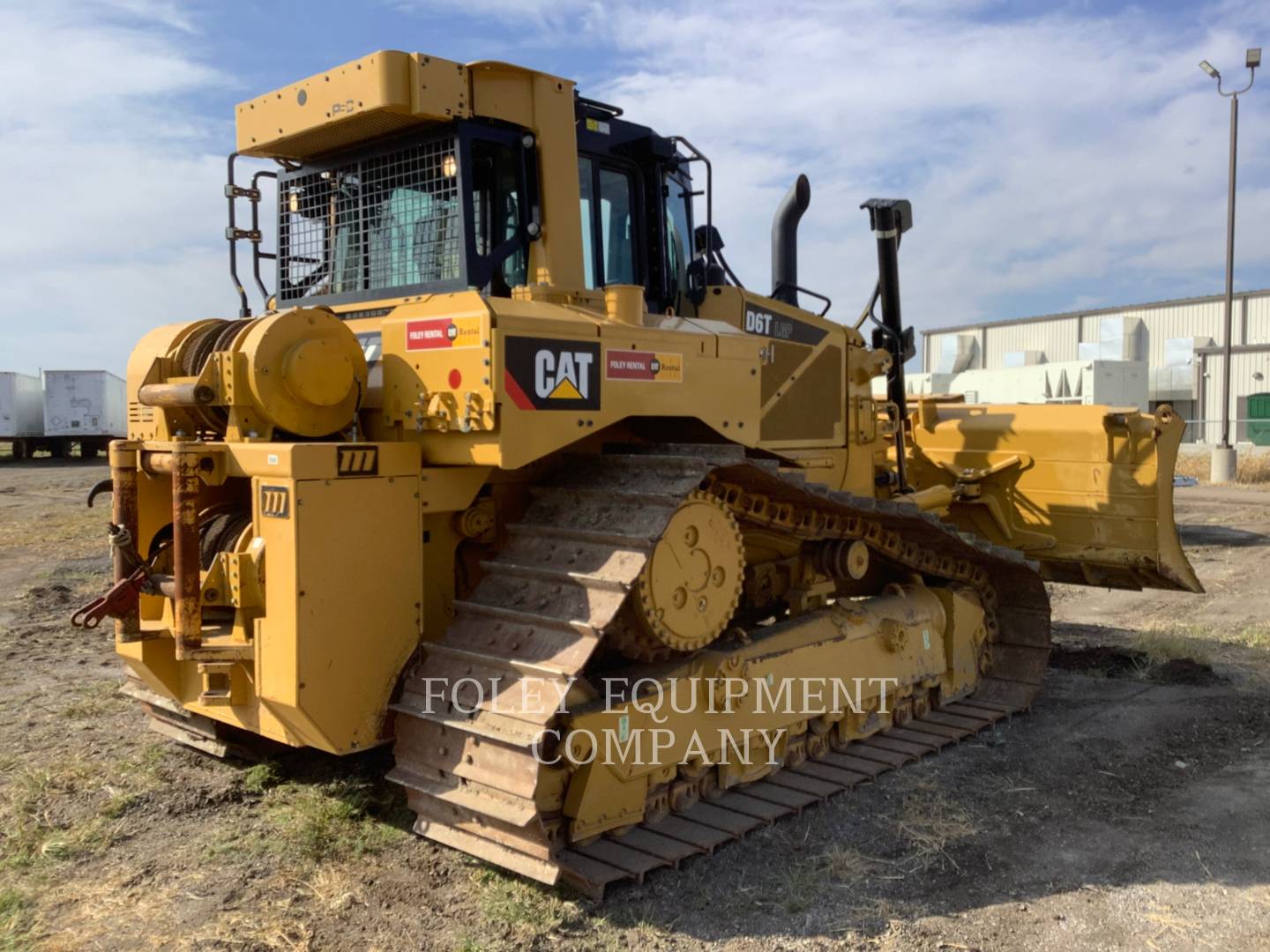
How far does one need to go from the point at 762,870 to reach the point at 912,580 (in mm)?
2660

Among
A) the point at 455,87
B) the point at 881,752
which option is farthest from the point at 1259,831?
the point at 455,87

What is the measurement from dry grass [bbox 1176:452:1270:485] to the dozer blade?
637 inches

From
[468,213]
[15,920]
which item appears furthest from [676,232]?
[15,920]

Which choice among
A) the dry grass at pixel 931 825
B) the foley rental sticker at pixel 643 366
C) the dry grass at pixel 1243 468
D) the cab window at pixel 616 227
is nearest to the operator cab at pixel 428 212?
the cab window at pixel 616 227

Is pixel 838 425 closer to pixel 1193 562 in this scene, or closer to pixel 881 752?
pixel 881 752

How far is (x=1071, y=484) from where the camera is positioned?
7227 mm

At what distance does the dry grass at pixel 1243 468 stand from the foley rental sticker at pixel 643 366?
1987cm

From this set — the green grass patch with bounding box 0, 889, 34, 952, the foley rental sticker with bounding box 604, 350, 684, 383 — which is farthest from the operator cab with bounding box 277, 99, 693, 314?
the green grass patch with bounding box 0, 889, 34, 952

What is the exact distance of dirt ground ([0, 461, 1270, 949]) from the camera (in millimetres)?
3889

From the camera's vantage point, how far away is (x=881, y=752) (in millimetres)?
5730

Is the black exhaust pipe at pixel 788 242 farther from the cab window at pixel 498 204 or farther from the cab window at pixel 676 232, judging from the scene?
the cab window at pixel 498 204

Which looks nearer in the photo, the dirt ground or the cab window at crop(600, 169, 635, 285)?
the dirt ground

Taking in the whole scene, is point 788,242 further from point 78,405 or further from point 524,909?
point 78,405

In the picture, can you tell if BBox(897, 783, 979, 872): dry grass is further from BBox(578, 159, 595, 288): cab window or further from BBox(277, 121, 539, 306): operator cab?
BBox(277, 121, 539, 306): operator cab
